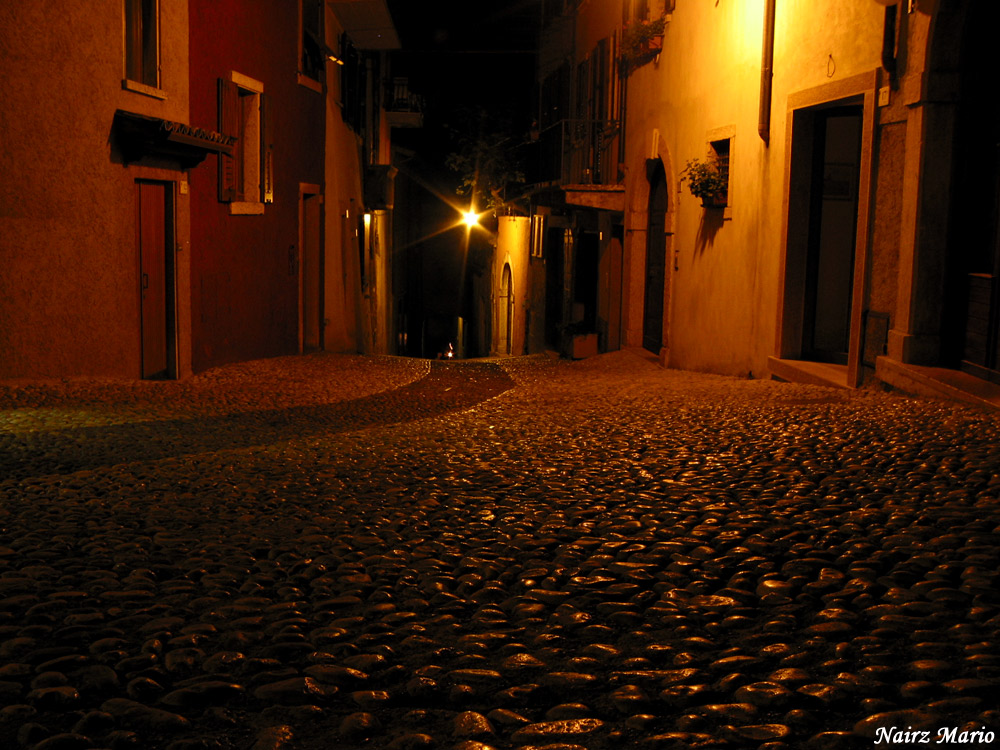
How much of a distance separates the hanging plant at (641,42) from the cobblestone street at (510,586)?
933cm

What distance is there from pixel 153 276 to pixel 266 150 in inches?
156

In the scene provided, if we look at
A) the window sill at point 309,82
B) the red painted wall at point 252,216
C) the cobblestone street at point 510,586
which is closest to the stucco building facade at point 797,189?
the cobblestone street at point 510,586

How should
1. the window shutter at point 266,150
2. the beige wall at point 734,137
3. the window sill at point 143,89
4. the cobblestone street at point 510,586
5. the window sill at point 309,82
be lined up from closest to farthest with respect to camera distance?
the cobblestone street at point 510,586
the beige wall at point 734,137
the window sill at point 143,89
the window shutter at point 266,150
the window sill at point 309,82

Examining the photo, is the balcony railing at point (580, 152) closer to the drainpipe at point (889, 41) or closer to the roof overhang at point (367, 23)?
the roof overhang at point (367, 23)

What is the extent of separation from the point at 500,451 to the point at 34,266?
5619 mm

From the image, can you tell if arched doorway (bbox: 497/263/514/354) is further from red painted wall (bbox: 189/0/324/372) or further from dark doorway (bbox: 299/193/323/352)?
red painted wall (bbox: 189/0/324/372)

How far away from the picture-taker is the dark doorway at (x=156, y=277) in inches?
449

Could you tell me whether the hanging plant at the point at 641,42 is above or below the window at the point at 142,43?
above

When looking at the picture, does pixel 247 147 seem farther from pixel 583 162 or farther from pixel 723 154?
pixel 583 162

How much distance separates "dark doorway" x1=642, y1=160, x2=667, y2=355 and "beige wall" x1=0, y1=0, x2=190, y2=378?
318 inches

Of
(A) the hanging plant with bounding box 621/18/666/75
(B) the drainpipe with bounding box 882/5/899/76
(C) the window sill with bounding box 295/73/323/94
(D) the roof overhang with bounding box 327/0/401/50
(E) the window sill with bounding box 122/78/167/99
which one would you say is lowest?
(E) the window sill with bounding box 122/78/167/99

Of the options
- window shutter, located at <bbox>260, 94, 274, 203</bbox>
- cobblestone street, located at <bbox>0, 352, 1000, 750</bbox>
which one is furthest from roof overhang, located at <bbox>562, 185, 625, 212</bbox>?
cobblestone street, located at <bbox>0, 352, 1000, 750</bbox>

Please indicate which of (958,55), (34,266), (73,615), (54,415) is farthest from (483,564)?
(34,266)

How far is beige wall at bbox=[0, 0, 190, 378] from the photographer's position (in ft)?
31.1
